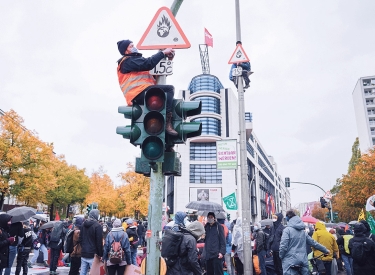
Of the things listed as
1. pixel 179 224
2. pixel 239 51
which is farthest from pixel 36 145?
pixel 179 224

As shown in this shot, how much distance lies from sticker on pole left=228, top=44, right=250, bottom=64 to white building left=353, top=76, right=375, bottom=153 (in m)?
75.0

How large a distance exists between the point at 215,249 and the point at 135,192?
3469 centimetres

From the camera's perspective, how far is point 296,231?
258 inches

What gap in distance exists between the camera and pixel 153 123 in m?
3.72

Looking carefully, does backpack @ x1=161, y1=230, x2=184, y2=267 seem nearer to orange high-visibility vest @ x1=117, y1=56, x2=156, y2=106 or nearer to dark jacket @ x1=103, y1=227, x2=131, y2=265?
orange high-visibility vest @ x1=117, y1=56, x2=156, y2=106

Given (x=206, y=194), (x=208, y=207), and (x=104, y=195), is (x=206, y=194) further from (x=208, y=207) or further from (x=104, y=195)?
(x=208, y=207)

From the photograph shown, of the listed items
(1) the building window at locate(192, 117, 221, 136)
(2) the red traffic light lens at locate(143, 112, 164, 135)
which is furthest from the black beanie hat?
(1) the building window at locate(192, 117, 221, 136)

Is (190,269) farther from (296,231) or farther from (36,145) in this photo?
(36,145)

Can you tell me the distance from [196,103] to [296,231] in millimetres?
4029

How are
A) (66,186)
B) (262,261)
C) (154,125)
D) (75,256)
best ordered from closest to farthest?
(154,125)
(75,256)
(262,261)
(66,186)

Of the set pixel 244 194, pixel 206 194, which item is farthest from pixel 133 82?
pixel 206 194

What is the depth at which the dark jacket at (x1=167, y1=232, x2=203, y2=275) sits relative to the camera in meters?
5.18

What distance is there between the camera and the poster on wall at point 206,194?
51125mm

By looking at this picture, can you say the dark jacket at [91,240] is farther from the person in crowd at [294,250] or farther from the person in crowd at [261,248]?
the person in crowd at [261,248]
